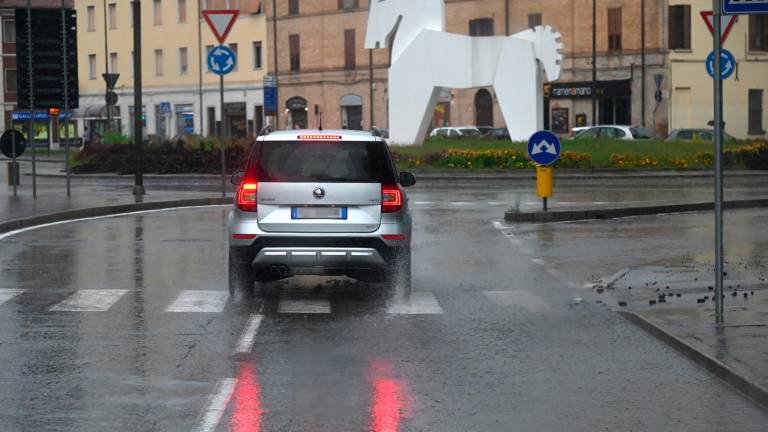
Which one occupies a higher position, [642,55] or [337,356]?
[642,55]

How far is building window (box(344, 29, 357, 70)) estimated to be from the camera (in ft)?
263

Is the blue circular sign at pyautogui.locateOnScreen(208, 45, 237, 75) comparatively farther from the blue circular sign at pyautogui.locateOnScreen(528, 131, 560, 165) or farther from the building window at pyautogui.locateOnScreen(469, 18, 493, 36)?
the building window at pyautogui.locateOnScreen(469, 18, 493, 36)

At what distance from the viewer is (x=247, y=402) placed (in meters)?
8.56

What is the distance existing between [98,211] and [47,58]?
21.9 feet

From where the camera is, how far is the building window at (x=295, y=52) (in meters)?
83.1

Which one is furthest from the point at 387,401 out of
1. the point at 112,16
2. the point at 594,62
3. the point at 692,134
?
the point at 112,16

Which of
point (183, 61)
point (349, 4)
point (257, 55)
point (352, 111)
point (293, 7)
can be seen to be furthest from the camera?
point (183, 61)

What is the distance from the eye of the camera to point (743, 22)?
235 ft

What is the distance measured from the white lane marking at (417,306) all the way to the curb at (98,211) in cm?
1012

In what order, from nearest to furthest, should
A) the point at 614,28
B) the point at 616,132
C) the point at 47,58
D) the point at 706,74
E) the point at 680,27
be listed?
the point at 47,58
the point at 616,132
the point at 680,27
the point at 706,74
the point at 614,28

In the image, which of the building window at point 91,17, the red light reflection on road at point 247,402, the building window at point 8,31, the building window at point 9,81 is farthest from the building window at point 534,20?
the red light reflection on road at point 247,402

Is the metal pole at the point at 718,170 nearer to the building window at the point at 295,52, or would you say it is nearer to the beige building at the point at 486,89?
the beige building at the point at 486,89

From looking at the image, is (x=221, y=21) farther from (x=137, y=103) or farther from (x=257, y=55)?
(x=257, y=55)

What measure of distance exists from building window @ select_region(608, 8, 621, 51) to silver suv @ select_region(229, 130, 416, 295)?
57.3 m
